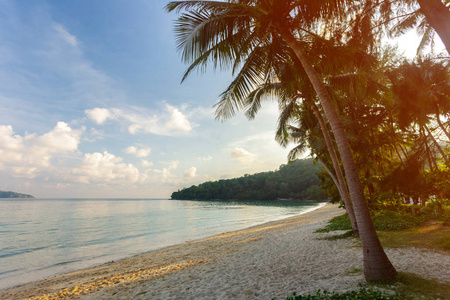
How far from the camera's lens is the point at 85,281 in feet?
27.4

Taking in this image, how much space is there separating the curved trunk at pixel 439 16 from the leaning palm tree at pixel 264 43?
1.65 metres

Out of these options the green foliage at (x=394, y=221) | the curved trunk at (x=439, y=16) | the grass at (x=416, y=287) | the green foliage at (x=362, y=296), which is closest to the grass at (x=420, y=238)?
the green foliage at (x=394, y=221)

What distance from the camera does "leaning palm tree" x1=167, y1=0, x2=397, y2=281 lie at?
4.30m

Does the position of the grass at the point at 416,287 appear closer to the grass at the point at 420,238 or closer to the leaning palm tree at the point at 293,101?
the grass at the point at 420,238

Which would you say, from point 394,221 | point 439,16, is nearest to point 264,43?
point 439,16

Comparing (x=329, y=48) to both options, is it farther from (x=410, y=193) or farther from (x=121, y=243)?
(x=121, y=243)

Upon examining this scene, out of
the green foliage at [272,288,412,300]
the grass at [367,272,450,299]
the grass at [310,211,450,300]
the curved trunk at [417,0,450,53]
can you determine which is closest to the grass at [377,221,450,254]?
the grass at [310,211,450,300]

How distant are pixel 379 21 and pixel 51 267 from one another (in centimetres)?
1740

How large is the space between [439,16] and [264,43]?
145 inches

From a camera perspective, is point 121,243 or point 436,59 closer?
point 436,59

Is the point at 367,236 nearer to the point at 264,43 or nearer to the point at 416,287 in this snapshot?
the point at 416,287

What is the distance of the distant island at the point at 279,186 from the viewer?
3479 inches

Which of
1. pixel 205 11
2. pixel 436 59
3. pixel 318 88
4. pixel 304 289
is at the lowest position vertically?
pixel 304 289

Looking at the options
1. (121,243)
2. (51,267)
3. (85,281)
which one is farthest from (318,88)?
(121,243)
